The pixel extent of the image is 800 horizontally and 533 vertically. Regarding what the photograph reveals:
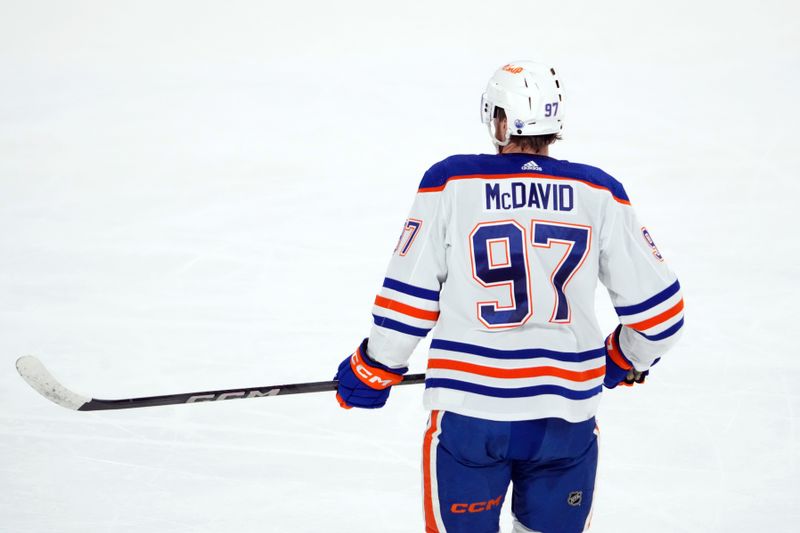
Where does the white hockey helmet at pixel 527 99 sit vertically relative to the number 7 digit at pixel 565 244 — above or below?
above

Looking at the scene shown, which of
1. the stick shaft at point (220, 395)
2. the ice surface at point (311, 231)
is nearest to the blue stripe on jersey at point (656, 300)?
the stick shaft at point (220, 395)

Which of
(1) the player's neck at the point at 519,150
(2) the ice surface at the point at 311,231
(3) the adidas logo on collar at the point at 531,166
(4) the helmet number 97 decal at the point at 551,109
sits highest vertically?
(4) the helmet number 97 decal at the point at 551,109

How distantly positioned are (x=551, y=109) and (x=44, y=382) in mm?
1361

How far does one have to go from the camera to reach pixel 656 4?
842 centimetres

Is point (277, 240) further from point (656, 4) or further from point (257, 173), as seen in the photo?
point (656, 4)

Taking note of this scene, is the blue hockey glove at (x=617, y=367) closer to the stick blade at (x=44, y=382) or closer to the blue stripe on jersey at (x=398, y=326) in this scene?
the blue stripe on jersey at (x=398, y=326)

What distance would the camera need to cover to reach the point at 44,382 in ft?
8.20

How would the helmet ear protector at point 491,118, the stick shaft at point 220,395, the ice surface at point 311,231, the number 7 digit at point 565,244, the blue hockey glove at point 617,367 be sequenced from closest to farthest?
the number 7 digit at point 565,244 < the helmet ear protector at point 491,118 < the blue hockey glove at point 617,367 < the stick shaft at point 220,395 < the ice surface at point 311,231

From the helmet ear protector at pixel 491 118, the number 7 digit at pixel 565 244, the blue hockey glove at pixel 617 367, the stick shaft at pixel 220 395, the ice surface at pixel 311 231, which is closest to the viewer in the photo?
the number 7 digit at pixel 565 244

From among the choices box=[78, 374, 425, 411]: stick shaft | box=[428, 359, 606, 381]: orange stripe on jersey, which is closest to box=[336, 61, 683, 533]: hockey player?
box=[428, 359, 606, 381]: orange stripe on jersey

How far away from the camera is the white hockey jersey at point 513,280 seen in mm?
1944

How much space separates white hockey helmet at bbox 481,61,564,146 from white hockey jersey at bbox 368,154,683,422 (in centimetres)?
7

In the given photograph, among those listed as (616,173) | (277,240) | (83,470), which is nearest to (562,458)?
(83,470)

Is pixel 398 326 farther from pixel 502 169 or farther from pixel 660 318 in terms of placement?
pixel 660 318
